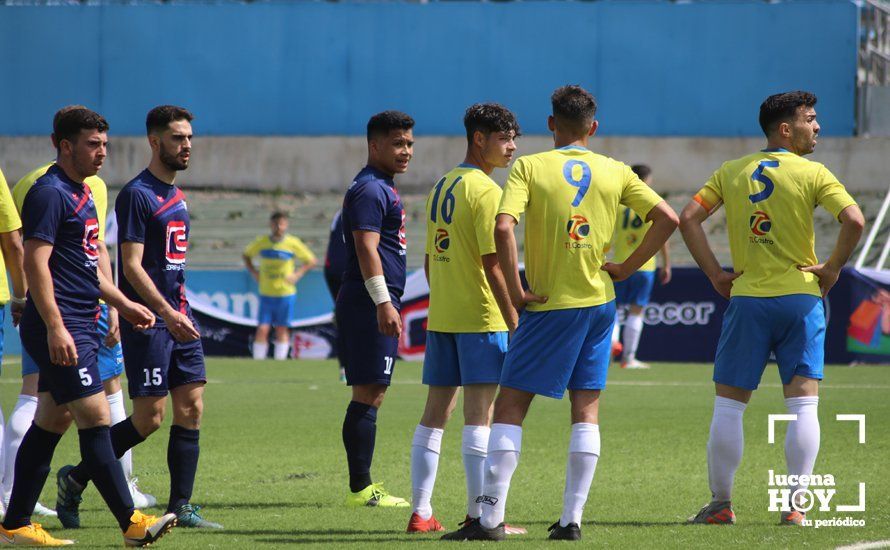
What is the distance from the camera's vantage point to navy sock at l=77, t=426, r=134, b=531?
6.12 m

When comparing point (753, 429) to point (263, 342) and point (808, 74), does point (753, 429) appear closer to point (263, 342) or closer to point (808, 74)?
point (263, 342)

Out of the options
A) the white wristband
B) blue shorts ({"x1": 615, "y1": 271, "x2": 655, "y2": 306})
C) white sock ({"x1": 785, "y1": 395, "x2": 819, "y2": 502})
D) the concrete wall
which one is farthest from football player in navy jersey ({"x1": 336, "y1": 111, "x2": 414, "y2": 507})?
the concrete wall

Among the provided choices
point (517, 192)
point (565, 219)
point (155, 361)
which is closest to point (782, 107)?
point (565, 219)

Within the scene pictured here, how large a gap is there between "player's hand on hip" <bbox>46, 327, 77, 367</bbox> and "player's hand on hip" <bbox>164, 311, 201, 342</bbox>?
2.25 ft

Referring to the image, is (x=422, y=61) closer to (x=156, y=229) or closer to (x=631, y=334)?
(x=631, y=334)

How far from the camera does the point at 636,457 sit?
Answer: 9.43 m

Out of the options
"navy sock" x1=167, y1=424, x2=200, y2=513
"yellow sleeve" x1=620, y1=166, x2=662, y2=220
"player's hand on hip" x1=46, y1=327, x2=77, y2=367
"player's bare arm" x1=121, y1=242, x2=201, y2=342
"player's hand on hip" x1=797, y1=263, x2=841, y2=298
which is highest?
"yellow sleeve" x1=620, y1=166, x2=662, y2=220

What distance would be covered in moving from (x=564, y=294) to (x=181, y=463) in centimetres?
235

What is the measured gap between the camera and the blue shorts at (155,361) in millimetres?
6758

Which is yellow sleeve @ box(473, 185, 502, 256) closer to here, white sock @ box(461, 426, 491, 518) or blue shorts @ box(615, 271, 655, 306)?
white sock @ box(461, 426, 491, 518)

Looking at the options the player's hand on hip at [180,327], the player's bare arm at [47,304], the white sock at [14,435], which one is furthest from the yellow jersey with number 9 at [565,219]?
Result: the white sock at [14,435]

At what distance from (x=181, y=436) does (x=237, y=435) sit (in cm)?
385

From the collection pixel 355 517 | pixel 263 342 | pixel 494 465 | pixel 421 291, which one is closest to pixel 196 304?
pixel 263 342

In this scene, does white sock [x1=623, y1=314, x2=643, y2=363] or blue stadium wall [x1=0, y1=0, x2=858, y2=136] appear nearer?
white sock [x1=623, y1=314, x2=643, y2=363]
